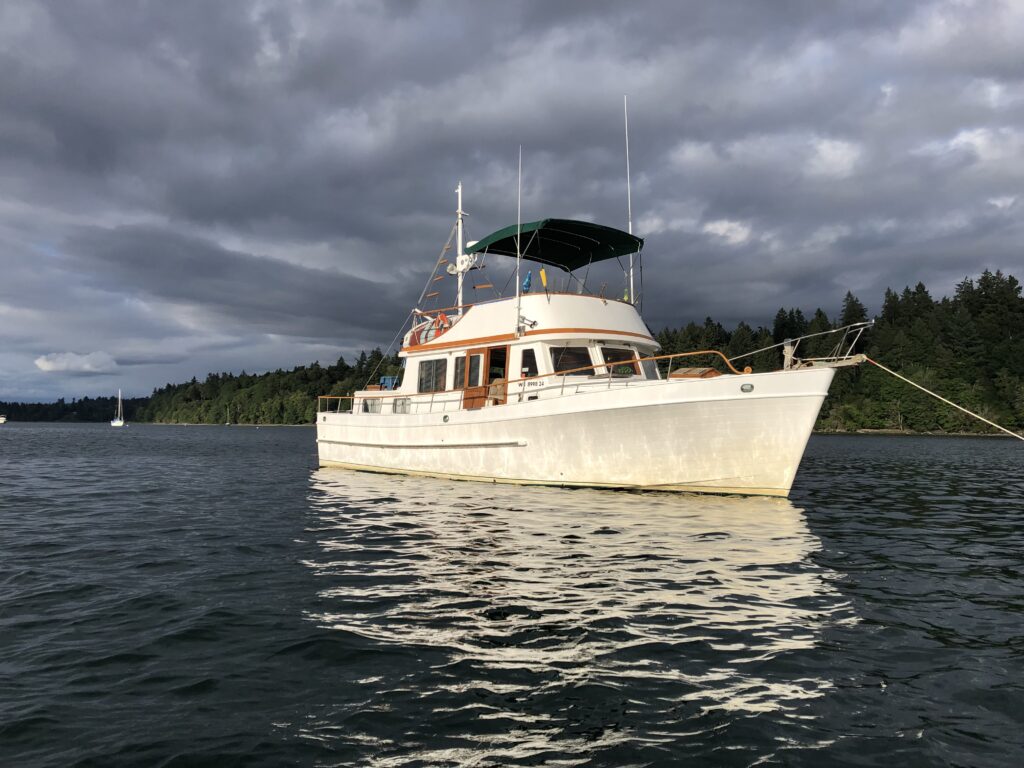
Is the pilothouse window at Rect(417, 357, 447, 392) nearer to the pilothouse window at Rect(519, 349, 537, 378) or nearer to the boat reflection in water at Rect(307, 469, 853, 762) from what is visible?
the pilothouse window at Rect(519, 349, 537, 378)

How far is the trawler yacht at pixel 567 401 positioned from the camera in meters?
12.3

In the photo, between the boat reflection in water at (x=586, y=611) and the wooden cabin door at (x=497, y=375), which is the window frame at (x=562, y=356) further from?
the boat reflection in water at (x=586, y=611)

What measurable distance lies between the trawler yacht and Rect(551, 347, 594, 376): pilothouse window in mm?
29

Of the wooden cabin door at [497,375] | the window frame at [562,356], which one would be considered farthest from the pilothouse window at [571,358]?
the wooden cabin door at [497,375]

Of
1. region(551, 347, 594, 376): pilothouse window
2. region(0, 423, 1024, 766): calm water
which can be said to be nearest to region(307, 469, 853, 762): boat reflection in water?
region(0, 423, 1024, 766): calm water

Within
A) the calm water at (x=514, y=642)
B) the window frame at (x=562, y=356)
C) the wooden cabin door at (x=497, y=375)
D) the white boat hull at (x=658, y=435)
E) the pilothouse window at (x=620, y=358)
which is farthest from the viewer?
the pilothouse window at (x=620, y=358)

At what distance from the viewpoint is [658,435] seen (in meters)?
13.0

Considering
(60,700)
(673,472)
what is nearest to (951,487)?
(673,472)

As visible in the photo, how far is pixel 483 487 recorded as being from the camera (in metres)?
15.3

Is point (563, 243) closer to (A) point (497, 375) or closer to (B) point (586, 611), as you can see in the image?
(A) point (497, 375)

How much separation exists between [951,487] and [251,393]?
6994 inches

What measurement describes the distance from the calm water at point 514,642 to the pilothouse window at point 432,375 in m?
7.61

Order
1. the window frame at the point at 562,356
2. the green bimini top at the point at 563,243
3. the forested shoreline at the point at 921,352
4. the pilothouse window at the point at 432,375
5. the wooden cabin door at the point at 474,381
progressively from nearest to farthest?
the window frame at the point at 562,356
the wooden cabin door at the point at 474,381
the green bimini top at the point at 563,243
the pilothouse window at the point at 432,375
the forested shoreline at the point at 921,352

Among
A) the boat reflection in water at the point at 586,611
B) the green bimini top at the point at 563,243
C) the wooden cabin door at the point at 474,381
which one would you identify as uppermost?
the green bimini top at the point at 563,243
